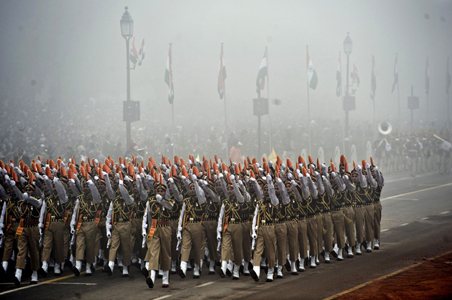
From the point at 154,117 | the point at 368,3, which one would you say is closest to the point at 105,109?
the point at 154,117

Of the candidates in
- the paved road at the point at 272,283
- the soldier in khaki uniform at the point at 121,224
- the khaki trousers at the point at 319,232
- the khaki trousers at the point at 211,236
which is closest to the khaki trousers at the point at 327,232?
the khaki trousers at the point at 319,232

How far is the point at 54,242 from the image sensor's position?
11789mm

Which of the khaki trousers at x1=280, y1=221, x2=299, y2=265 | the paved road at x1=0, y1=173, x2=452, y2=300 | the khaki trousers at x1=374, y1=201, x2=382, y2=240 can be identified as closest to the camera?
the paved road at x1=0, y1=173, x2=452, y2=300

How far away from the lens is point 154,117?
188ft

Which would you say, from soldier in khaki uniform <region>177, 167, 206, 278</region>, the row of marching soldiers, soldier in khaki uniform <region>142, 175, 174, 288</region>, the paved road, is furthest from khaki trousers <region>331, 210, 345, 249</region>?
soldier in khaki uniform <region>142, 175, 174, 288</region>

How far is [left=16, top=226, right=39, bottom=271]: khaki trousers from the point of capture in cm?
1116

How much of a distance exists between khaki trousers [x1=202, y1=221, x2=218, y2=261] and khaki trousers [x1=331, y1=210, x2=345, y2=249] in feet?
8.52

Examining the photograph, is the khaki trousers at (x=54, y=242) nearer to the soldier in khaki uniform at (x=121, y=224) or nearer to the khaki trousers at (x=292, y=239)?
the soldier in khaki uniform at (x=121, y=224)

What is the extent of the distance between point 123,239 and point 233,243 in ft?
7.14

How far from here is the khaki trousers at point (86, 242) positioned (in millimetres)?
11672

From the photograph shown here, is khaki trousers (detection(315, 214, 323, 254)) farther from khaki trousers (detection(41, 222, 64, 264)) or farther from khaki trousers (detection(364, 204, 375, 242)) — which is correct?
khaki trousers (detection(41, 222, 64, 264))

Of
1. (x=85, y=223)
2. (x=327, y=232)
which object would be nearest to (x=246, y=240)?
(x=327, y=232)

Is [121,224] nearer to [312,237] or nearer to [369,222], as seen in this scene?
[312,237]

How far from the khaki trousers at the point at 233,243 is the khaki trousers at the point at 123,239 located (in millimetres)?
1899
